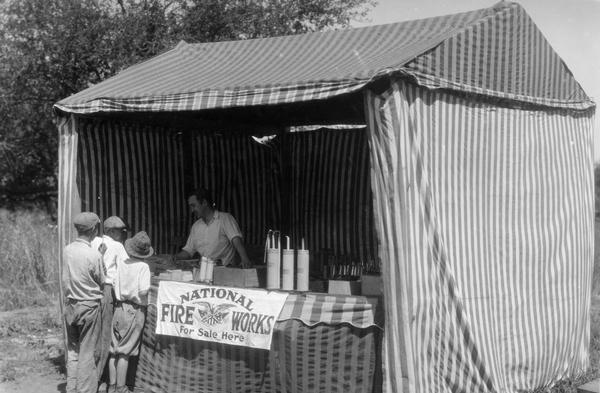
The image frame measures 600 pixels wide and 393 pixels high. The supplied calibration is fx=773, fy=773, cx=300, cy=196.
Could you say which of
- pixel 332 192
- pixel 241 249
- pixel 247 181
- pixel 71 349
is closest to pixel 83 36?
pixel 247 181

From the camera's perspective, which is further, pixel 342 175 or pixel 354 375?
pixel 342 175

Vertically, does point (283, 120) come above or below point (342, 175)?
above

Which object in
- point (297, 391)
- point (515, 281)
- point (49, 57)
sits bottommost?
point (297, 391)

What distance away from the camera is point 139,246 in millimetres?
6230

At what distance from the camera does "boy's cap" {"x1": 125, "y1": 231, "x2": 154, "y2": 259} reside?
Result: 6195 mm

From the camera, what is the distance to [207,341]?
20.4ft

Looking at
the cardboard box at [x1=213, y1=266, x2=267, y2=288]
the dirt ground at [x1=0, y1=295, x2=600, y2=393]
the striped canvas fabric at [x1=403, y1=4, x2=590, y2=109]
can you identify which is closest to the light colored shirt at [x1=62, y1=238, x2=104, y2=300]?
the cardboard box at [x1=213, y1=266, x2=267, y2=288]

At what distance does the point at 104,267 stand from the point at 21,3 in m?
12.7

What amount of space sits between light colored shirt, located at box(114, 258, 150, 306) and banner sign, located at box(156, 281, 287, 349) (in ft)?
0.61

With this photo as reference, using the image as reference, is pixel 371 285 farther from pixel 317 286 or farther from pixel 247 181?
pixel 247 181

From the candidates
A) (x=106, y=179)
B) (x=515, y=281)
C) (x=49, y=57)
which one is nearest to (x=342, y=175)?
(x=106, y=179)

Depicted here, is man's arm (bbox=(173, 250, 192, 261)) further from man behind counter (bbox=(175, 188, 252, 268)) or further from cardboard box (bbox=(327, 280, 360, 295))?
cardboard box (bbox=(327, 280, 360, 295))

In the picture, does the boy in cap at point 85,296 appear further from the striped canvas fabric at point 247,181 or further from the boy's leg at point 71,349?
the striped canvas fabric at point 247,181

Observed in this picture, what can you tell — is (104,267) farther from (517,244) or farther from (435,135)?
(517,244)
